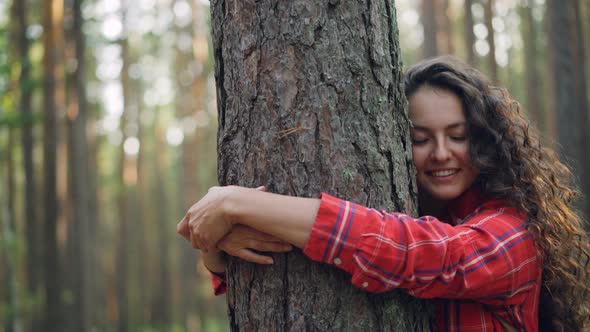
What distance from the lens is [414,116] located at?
2090mm

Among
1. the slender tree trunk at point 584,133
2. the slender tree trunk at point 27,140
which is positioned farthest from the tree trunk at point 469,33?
the slender tree trunk at point 27,140

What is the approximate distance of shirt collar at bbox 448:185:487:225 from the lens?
2152 millimetres

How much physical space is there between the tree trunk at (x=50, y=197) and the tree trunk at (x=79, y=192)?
98 cm

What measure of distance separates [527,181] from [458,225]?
402 millimetres

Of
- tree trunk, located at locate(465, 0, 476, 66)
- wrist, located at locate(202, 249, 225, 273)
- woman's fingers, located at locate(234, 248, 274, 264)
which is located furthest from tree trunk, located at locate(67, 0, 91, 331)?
woman's fingers, located at locate(234, 248, 274, 264)

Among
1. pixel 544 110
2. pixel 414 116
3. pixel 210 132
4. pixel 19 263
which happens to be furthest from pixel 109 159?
pixel 414 116

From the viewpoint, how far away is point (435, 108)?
6.89 feet

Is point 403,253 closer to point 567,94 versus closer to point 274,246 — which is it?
point 274,246

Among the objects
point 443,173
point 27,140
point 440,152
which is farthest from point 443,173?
point 27,140

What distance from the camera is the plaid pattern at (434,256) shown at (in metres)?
1.63

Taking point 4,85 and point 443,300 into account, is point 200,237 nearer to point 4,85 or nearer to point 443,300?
point 443,300

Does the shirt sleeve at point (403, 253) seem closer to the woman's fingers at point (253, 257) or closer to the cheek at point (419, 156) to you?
the woman's fingers at point (253, 257)

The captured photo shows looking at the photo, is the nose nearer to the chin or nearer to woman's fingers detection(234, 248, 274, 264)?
the chin

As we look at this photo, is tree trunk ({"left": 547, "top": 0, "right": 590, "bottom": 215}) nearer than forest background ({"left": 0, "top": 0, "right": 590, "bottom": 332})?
Yes
